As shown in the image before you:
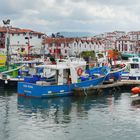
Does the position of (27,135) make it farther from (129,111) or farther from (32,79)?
(32,79)

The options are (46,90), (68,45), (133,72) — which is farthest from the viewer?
(68,45)

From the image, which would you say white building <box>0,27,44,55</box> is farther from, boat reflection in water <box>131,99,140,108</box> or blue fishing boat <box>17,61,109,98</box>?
boat reflection in water <box>131,99,140,108</box>

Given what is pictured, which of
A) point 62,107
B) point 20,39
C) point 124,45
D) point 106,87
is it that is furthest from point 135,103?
point 124,45

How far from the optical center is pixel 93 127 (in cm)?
2442

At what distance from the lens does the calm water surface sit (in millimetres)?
22562

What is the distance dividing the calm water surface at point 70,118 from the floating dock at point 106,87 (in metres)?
0.80

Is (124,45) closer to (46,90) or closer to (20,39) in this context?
(20,39)

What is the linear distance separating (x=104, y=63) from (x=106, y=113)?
67.8 ft

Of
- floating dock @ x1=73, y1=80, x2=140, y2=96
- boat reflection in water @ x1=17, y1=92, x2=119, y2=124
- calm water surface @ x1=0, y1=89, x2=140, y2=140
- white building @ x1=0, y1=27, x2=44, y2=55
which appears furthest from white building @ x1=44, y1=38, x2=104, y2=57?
calm water surface @ x1=0, y1=89, x2=140, y2=140

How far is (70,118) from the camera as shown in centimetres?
2733

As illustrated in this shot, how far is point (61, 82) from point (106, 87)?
4.92 metres

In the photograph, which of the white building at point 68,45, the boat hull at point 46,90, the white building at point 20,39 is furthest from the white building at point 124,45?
the boat hull at point 46,90

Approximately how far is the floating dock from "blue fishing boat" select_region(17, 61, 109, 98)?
57 centimetres

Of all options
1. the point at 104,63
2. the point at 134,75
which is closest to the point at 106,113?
the point at 134,75
